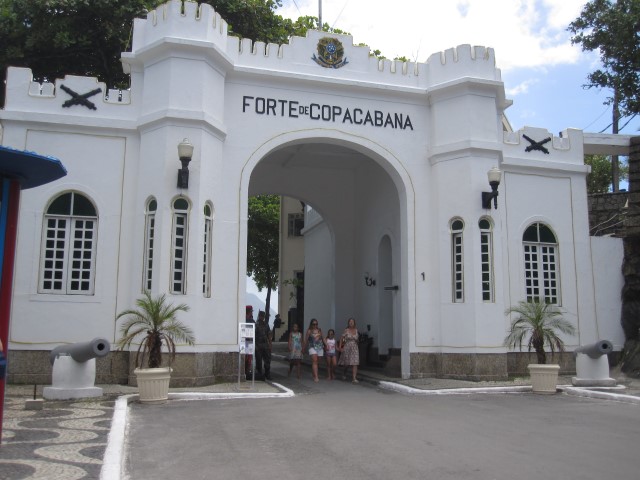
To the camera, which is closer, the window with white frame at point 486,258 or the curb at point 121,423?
the curb at point 121,423

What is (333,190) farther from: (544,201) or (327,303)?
(544,201)

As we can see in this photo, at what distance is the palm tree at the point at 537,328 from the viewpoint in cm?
1278

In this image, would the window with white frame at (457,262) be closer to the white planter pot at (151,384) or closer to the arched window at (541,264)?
the arched window at (541,264)

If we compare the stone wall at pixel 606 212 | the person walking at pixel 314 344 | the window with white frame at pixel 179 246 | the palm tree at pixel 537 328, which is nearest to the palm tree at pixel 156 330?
the window with white frame at pixel 179 246

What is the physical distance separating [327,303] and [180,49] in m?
10.5

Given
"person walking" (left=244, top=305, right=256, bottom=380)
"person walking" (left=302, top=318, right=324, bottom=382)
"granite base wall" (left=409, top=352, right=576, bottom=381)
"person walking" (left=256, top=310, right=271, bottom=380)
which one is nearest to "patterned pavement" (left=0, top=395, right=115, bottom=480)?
"person walking" (left=244, top=305, right=256, bottom=380)

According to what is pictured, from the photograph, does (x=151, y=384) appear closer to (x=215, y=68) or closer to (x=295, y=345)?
(x=295, y=345)

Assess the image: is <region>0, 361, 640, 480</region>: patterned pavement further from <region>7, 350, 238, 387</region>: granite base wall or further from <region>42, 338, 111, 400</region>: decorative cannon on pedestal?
<region>7, 350, 238, 387</region>: granite base wall

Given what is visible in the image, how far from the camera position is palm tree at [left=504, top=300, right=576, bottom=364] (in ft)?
A: 41.9

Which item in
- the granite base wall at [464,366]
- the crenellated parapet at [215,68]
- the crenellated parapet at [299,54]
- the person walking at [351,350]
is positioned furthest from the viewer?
the person walking at [351,350]

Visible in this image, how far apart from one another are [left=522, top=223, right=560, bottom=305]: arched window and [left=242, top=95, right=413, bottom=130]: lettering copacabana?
3.97 meters

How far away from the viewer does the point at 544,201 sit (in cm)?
1602

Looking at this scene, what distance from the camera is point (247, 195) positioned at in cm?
1394

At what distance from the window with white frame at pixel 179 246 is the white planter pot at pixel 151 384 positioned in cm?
226
